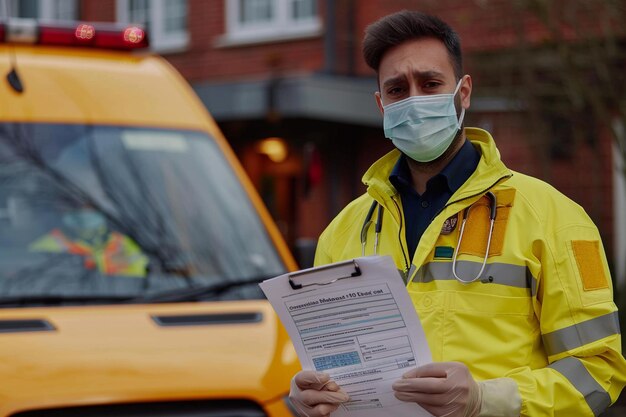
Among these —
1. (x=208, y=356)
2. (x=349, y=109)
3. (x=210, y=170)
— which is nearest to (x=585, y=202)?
(x=349, y=109)

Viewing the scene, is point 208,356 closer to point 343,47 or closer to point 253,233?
point 253,233

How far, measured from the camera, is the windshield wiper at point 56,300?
4559 mm

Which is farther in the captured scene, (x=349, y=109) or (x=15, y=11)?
(x=15, y=11)

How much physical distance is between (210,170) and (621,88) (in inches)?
213

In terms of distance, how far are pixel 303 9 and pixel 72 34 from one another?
1034 centimetres

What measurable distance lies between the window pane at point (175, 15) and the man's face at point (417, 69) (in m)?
14.5

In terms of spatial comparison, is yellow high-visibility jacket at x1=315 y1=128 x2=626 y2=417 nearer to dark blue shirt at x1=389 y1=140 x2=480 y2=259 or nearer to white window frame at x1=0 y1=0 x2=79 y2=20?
dark blue shirt at x1=389 y1=140 x2=480 y2=259

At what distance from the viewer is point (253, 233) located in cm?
521

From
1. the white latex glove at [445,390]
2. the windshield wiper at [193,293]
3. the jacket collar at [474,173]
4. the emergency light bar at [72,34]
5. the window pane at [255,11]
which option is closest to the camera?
the white latex glove at [445,390]

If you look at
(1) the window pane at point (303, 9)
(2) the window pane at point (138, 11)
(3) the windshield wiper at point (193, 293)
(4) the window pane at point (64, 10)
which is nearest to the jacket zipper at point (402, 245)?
(3) the windshield wiper at point (193, 293)

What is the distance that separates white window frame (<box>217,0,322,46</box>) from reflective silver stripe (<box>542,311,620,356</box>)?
12836mm

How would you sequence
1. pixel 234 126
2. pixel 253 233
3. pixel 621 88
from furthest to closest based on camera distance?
pixel 234 126 → pixel 621 88 → pixel 253 233

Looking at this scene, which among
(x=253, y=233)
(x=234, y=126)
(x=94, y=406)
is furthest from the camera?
(x=234, y=126)

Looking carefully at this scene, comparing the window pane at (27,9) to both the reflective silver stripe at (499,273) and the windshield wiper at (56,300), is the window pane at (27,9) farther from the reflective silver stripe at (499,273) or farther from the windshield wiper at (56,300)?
the reflective silver stripe at (499,273)
